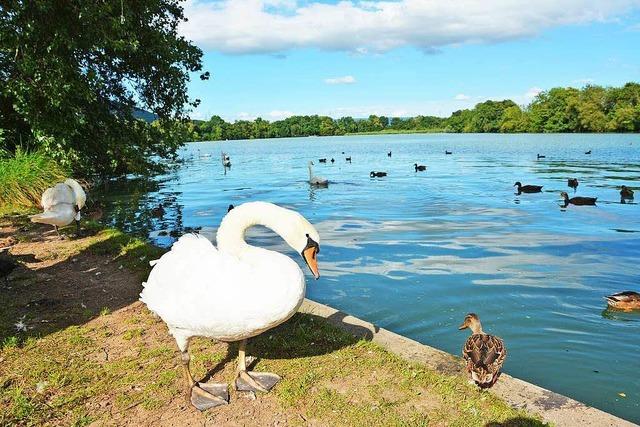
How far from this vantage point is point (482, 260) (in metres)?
11.6

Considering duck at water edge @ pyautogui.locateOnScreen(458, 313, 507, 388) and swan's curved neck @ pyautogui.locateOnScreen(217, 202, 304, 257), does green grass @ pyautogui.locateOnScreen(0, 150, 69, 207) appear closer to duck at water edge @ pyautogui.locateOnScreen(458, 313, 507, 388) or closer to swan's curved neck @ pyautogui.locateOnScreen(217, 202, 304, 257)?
swan's curved neck @ pyautogui.locateOnScreen(217, 202, 304, 257)

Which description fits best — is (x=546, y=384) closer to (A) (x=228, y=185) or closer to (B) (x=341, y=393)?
(B) (x=341, y=393)

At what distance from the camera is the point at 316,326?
21.3ft

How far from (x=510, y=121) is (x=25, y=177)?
12790cm

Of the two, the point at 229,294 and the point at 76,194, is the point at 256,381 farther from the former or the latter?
the point at 76,194

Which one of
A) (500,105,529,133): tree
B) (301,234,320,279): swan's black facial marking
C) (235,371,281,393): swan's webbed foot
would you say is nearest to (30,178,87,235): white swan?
(235,371,281,393): swan's webbed foot

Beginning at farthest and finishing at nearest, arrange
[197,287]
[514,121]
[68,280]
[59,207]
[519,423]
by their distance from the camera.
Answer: [514,121] < [59,207] < [68,280] < [197,287] < [519,423]

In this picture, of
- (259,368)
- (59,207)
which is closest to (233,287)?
(259,368)

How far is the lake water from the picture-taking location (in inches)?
275

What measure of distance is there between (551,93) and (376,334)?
132m

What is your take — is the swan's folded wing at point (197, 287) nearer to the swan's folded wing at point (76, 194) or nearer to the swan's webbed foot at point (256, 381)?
the swan's webbed foot at point (256, 381)

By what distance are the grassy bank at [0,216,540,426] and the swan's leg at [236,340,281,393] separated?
0.30ft

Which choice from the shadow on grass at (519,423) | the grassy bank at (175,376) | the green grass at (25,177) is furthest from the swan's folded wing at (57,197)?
the shadow on grass at (519,423)

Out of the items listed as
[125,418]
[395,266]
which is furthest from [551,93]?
[125,418]
